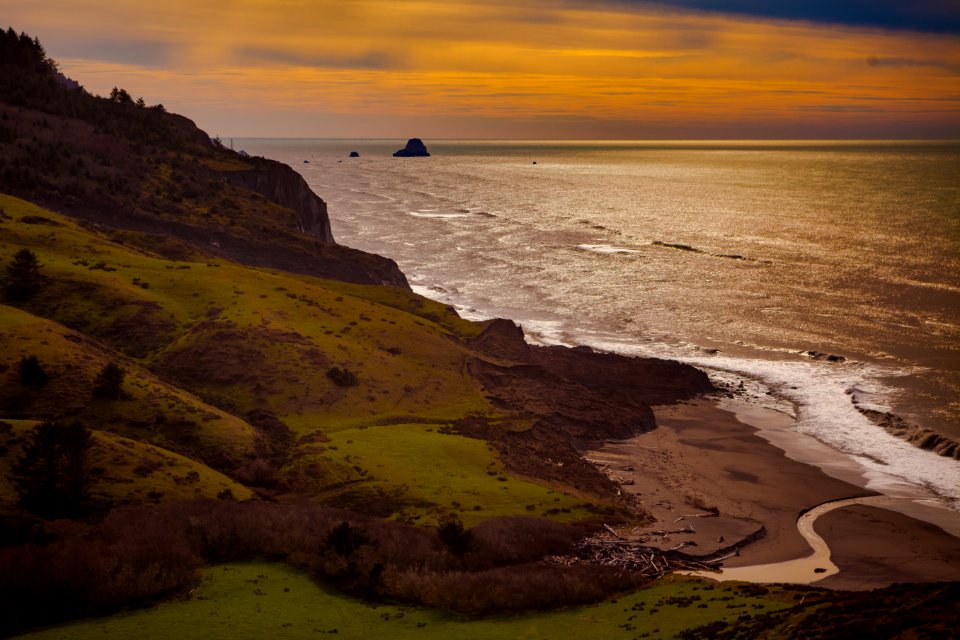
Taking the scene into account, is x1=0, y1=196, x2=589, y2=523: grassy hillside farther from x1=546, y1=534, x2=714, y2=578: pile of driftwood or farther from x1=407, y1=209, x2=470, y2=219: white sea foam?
x1=407, y1=209, x2=470, y2=219: white sea foam

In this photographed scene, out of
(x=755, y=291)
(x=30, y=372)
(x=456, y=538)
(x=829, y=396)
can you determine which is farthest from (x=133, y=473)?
(x=755, y=291)

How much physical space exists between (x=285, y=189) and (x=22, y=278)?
5707 centimetres

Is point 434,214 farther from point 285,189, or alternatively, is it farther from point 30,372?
point 30,372

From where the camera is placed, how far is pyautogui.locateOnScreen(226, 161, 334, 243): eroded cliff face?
96250 millimetres

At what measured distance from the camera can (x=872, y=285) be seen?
95.6m

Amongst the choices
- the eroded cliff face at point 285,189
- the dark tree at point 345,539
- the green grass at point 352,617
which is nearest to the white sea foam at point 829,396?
the green grass at point 352,617

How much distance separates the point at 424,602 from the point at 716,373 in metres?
46.9

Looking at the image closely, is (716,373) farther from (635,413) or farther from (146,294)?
(146,294)

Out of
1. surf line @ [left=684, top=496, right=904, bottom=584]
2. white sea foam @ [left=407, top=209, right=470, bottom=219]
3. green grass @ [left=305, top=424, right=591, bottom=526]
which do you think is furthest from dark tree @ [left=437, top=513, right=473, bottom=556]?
white sea foam @ [left=407, top=209, right=470, bottom=219]

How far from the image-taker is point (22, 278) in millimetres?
42594

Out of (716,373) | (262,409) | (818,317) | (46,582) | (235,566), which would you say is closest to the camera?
(46,582)

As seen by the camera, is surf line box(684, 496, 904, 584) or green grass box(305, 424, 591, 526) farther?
green grass box(305, 424, 591, 526)

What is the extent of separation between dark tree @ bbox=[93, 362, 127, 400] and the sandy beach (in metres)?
20.6

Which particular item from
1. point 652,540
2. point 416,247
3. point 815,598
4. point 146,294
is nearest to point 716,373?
point 652,540
